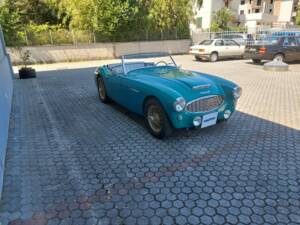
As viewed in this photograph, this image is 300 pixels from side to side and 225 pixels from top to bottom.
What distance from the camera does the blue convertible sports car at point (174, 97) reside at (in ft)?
11.2

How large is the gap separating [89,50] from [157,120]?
1389 cm

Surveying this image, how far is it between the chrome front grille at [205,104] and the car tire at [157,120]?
1.36ft

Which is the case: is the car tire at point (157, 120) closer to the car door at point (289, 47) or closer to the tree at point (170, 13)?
the car door at point (289, 47)

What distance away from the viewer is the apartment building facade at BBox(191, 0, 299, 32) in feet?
92.0

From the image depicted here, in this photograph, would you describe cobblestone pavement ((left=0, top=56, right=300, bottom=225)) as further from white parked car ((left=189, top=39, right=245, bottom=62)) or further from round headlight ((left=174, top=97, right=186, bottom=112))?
white parked car ((left=189, top=39, right=245, bottom=62))

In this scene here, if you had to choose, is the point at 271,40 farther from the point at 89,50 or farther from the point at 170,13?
the point at 89,50

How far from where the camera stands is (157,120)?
3.81m

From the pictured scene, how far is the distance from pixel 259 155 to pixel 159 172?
1.50 metres

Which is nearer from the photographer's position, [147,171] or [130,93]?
[147,171]

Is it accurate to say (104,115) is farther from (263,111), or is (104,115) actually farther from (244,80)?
(244,80)

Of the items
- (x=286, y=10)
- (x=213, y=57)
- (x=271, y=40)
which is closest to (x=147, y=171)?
(x=271, y=40)

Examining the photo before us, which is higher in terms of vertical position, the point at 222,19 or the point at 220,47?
the point at 222,19

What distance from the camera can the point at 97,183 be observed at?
8.92 ft

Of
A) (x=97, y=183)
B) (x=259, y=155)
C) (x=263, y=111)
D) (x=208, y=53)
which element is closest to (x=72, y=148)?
(x=97, y=183)
